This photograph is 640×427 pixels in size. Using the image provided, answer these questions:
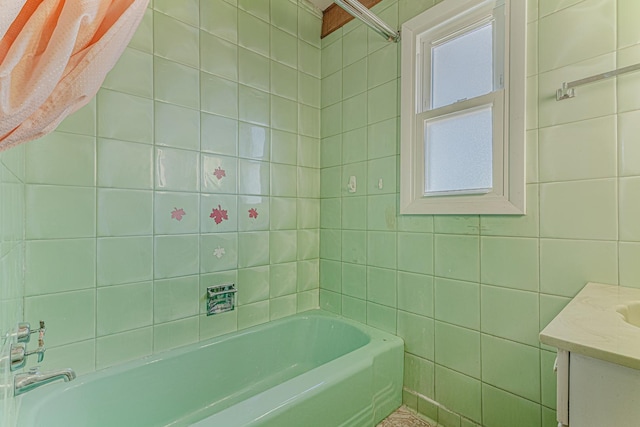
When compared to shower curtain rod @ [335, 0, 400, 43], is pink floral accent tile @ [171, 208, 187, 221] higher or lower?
lower

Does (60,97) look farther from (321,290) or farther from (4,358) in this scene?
(321,290)

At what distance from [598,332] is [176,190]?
5.39ft

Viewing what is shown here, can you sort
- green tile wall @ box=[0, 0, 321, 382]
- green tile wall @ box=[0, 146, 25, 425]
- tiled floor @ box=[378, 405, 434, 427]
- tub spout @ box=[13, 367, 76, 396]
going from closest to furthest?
green tile wall @ box=[0, 146, 25, 425]
tub spout @ box=[13, 367, 76, 396]
green tile wall @ box=[0, 0, 321, 382]
tiled floor @ box=[378, 405, 434, 427]

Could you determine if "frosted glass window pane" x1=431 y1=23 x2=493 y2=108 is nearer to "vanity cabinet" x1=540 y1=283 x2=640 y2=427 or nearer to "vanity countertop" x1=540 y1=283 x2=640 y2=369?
"vanity countertop" x1=540 y1=283 x2=640 y2=369

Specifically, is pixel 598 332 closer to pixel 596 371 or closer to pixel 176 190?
pixel 596 371

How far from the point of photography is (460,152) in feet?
4.84

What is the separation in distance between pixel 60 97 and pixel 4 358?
2.24ft

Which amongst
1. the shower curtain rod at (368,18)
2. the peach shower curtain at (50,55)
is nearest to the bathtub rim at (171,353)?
the peach shower curtain at (50,55)

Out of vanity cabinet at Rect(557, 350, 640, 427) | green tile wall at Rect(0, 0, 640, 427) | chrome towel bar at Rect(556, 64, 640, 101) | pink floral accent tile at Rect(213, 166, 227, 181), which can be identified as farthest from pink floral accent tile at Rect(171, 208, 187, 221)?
chrome towel bar at Rect(556, 64, 640, 101)

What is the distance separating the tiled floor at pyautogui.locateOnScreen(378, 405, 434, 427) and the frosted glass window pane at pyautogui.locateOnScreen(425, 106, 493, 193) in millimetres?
1185

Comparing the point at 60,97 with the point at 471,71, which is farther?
the point at 471,71

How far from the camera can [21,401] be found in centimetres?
108

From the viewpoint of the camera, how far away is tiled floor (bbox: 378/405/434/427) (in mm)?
1496

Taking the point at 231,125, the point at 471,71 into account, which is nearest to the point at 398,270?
the point at 471,71
